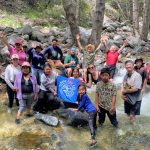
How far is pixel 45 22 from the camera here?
22891 millimetres

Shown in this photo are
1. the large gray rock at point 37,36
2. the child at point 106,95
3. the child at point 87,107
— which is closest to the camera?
the child at point 87,107

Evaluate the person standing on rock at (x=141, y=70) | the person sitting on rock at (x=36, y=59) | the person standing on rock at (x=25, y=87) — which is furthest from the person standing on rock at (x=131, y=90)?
the person sitting on rock at (x=36, y=59)

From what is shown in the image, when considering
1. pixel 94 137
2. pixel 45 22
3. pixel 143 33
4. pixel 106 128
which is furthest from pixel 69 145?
pixel 45 22

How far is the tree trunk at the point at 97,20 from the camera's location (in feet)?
49.0

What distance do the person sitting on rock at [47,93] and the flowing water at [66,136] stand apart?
55cm

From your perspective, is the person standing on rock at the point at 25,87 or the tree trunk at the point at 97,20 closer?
the person standing on rock at the point at 25,87

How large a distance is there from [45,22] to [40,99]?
14552 mm

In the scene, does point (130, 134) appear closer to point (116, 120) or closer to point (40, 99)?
point (116, 120)

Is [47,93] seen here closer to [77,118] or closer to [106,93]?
[77,118]

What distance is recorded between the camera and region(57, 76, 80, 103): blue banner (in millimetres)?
9055

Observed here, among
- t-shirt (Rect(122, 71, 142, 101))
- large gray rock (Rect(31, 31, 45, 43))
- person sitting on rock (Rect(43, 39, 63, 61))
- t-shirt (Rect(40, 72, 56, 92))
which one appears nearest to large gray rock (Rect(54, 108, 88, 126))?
t-shirt (Rect(40, 72, 56, 92))

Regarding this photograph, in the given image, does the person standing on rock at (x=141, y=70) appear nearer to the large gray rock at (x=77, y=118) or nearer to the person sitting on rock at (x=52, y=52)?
the large gray rock at (x=77, y=118)

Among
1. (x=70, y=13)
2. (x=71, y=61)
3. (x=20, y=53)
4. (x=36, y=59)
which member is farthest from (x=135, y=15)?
(x=20, y=53)

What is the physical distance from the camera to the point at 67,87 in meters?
9.14
